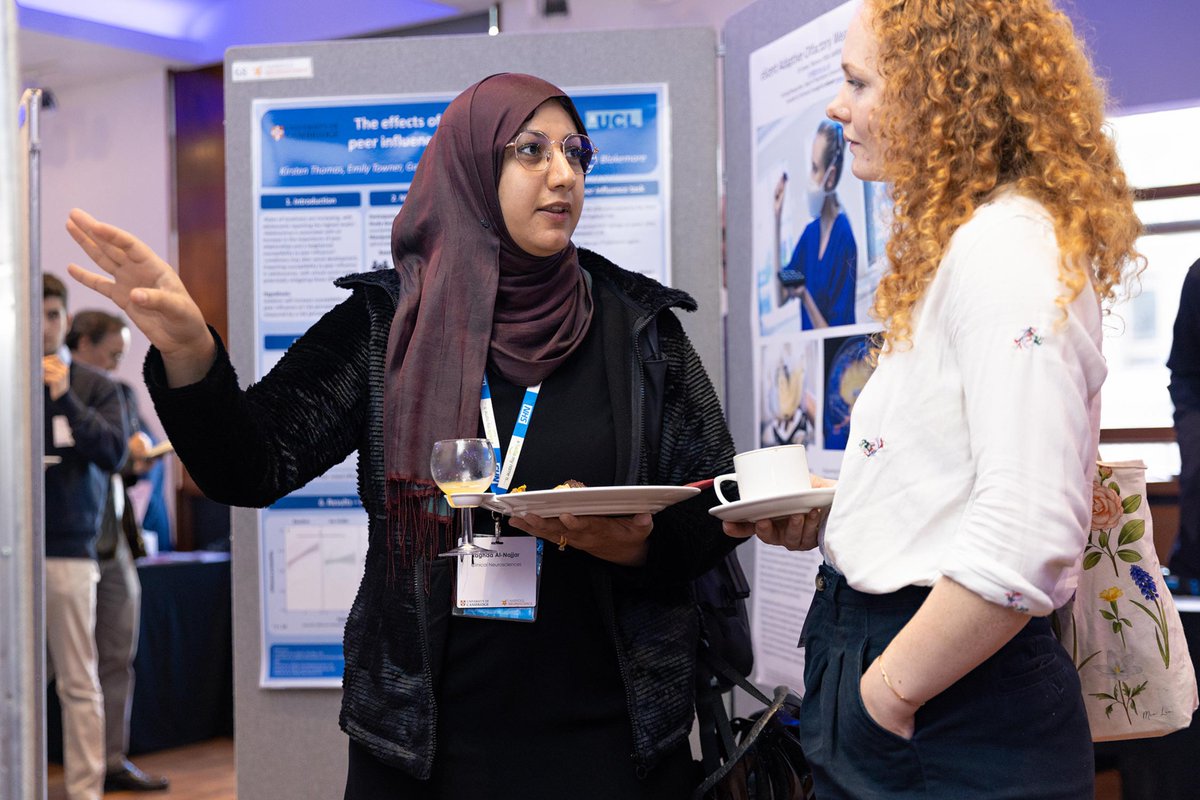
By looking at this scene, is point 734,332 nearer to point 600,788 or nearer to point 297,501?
point 297,501

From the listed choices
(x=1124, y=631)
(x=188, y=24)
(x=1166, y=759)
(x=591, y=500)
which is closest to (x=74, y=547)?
(x=591, y=500)

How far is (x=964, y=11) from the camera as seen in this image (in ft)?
4.10

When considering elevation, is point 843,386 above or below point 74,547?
above

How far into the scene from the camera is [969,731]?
1.21 m

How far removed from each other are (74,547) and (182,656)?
1.17 meters

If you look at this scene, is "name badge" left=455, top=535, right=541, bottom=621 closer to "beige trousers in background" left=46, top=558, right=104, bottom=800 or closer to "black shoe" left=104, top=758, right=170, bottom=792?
"beige trousers in background" left=46, top=558, right=104, bottom=800

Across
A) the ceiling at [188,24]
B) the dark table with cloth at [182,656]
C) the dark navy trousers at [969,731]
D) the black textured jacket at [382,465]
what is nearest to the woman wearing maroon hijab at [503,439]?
the black textured jacket at [382,465]

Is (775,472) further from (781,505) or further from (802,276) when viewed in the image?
(802,276)

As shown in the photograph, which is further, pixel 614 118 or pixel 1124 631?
pixel 614 118

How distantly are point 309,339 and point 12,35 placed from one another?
31.5 inches

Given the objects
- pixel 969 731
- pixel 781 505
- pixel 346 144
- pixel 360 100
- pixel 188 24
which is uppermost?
pixel 188 24

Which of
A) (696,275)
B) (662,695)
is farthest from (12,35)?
(696,275)

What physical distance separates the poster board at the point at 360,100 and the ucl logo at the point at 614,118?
0.06m

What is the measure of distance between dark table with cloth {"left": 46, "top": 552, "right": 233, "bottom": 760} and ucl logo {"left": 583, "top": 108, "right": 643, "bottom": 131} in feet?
12.0
